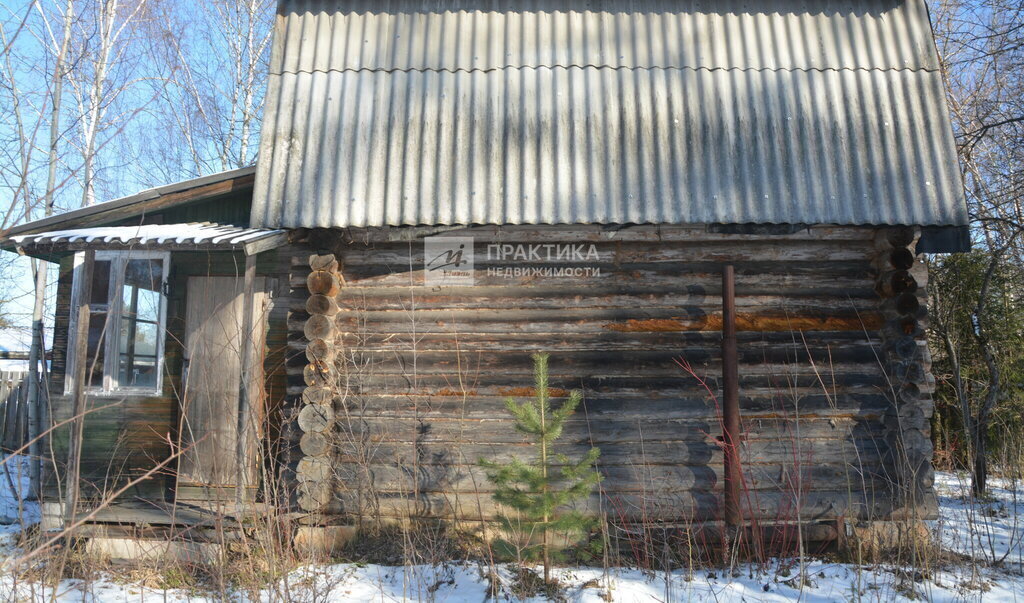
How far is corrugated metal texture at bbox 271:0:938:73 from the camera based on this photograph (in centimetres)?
628

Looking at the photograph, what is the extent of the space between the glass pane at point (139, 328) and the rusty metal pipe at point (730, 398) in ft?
20.3

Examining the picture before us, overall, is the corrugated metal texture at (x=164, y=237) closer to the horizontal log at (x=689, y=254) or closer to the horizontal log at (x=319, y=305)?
the horizontal log at (x=319, y=305)

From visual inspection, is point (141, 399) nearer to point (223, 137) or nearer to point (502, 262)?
point (502, 262)

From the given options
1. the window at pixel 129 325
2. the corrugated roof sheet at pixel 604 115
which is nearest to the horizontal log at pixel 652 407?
the corrugated roof sheet at pixel 604 115

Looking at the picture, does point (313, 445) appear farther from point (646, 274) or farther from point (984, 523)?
point (984, 523)

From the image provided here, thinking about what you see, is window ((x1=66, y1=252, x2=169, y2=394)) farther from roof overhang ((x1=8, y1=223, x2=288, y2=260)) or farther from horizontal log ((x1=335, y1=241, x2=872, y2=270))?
horizontal log ((x1=335, y1=241, x2=872, y2=270))

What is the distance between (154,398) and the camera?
754cm

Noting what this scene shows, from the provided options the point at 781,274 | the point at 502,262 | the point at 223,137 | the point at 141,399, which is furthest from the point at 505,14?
the point at 223,137

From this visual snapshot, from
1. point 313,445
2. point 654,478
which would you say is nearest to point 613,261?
point 654,478

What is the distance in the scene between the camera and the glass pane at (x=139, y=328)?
750 centimetres

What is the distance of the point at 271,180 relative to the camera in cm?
579

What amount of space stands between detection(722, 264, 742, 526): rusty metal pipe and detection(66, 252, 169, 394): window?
6.10 meters

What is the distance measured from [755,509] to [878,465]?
1166mm

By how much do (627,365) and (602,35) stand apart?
3.24 meters
